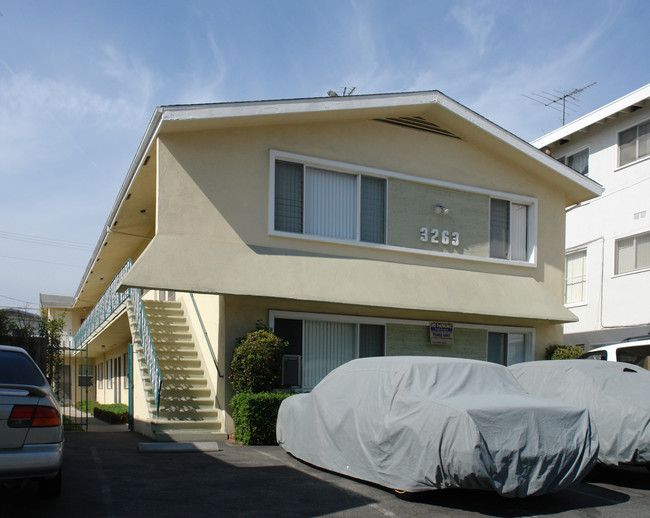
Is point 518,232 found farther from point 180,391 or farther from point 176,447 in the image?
point 176,447

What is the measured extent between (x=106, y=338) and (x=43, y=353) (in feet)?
24.6

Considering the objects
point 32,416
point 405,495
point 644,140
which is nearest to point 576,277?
point 644,140

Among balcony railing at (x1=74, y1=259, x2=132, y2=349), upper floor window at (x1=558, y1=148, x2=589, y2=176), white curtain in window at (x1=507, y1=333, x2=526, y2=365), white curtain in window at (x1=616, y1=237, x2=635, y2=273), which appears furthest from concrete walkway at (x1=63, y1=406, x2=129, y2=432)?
upper floor window at (x1=558, y1=148, x2=589, y2=176)

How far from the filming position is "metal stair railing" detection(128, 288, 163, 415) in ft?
38.2

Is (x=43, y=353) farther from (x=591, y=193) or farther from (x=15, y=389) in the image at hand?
(x=591, y=193)

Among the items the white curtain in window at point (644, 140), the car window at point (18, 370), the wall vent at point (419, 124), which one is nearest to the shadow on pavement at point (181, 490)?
the car window at point (18, 370)

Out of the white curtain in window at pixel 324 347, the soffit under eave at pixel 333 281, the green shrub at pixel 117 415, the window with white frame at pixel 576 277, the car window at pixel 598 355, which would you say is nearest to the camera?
the soffit under eave at pixel 333 281

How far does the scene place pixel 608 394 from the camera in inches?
326

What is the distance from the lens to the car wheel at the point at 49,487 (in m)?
6.20

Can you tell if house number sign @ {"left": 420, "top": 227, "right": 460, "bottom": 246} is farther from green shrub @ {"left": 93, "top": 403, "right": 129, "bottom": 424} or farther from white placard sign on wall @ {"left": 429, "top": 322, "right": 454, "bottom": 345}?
green shrub @ {"left": 93, "top": 403, "right": 129, "bottom": 424}

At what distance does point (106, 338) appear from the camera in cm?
2145

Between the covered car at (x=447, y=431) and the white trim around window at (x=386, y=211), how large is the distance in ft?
16.9

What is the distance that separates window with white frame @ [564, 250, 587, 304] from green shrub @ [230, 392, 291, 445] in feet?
47.3

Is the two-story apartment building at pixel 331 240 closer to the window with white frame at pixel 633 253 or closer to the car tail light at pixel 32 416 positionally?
the window with white frame at pixel 633 253
